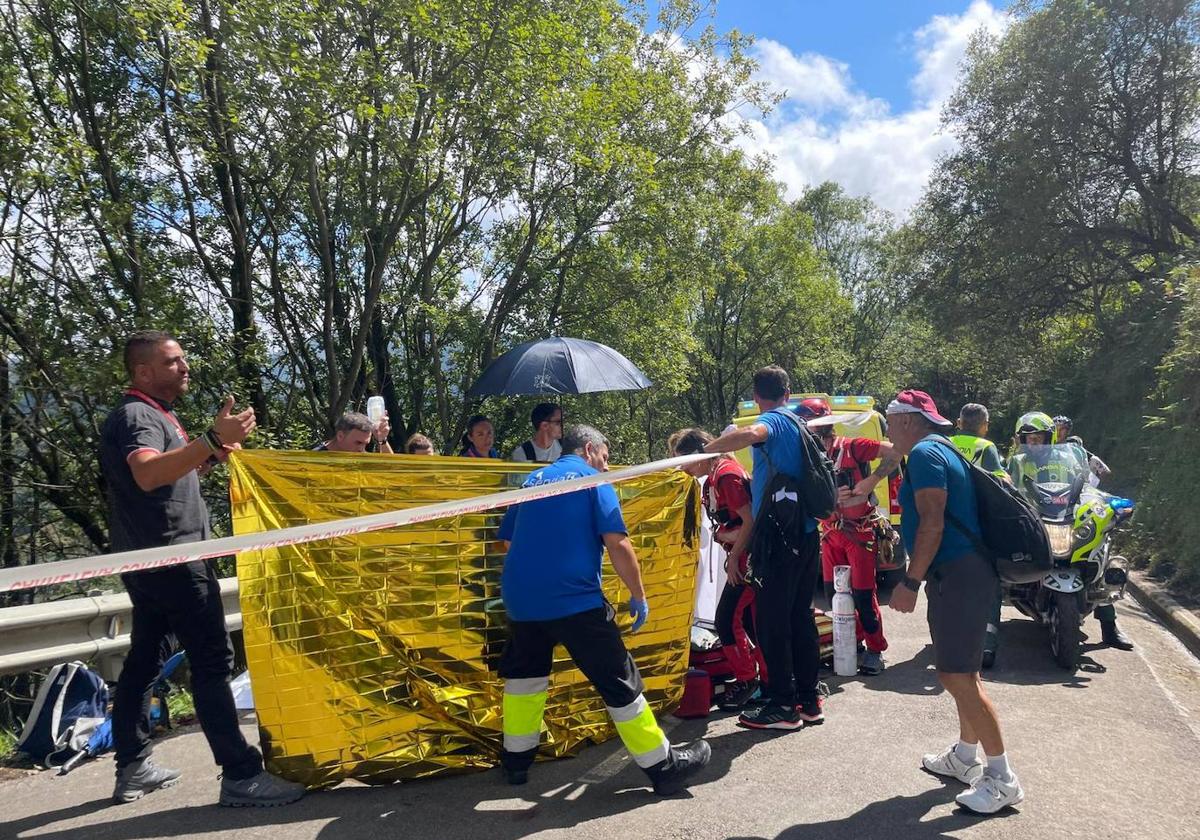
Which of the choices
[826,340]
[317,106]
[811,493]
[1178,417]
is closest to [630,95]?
[317,106]

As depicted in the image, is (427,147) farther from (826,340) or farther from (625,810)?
(826,340)

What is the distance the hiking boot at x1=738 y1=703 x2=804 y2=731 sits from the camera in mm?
4898

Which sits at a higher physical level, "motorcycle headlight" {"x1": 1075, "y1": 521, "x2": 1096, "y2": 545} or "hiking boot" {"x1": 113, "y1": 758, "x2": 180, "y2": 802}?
"motorcycle headlight" {"x1": 1075, "y1": 521, "x2": 1096, "y2": 545}

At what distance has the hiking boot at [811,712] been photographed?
5.01 m

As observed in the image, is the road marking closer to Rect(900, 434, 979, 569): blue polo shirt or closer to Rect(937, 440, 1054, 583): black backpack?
Rect(937, 440, 1054, 583): black backpack

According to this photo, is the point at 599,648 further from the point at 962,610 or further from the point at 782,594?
the point at 962,610

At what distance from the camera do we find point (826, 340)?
119ft

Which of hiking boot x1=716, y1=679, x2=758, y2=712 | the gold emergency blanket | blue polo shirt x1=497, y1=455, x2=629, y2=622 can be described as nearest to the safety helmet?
hiking boot x1=716, y1=679, x2=758, y2=712

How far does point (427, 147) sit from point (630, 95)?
6.38m

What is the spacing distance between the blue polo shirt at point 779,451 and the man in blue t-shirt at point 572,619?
121 cm

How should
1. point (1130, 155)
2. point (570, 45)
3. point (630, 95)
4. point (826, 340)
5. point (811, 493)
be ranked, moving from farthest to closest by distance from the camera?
point (826, 340)
point (1130, 155)
point (630, 95)
point (570, 45)
point (811, 493)

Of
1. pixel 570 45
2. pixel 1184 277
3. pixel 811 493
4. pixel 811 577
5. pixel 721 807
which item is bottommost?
pixel 721 807

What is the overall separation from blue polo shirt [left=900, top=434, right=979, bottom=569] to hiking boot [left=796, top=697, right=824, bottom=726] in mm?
1471

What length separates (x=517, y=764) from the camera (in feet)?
13.6
